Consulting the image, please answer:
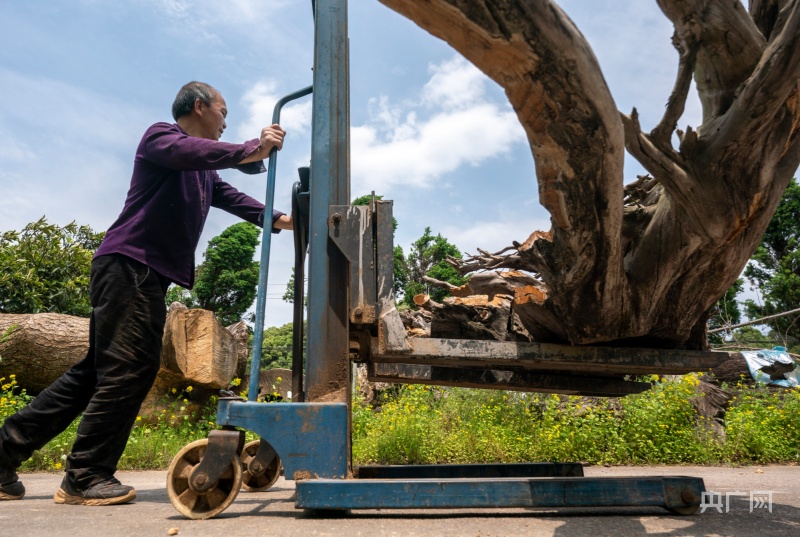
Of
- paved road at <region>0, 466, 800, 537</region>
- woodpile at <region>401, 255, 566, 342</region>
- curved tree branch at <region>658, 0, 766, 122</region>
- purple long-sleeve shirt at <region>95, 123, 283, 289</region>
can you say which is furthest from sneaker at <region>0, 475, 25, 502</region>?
curved tree branch at <region>658, 0, 766, 122</region>

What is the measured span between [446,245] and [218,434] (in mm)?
25384

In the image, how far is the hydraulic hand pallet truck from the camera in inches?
78.7

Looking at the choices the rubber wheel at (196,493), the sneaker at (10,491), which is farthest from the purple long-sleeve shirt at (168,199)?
the sneaker at (10,491)

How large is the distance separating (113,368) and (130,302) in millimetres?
280

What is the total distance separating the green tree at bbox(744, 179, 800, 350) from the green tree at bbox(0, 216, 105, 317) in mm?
20095

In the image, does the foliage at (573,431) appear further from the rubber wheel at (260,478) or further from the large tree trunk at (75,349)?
the rubber wheel at (260,478)

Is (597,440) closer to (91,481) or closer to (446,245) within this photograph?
(91,481)

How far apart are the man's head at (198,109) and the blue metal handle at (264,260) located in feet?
1.44

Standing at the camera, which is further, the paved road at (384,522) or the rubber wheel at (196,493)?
the rubber wheel at (196,493)

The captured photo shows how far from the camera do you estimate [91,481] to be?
236cm

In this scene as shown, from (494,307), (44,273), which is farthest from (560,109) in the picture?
(44,273)

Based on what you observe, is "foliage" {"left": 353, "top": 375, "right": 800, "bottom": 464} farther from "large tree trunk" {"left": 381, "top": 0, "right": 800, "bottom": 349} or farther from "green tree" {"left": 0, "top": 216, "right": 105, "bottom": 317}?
"green tree" {"left": 0, "top": 216, "right": 105, "bottom": 317}

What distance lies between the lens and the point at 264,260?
2.36 m

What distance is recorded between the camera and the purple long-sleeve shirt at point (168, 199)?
2434 millimetres
